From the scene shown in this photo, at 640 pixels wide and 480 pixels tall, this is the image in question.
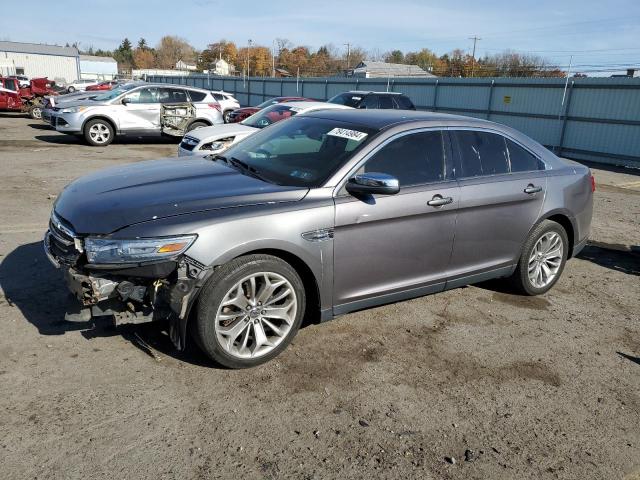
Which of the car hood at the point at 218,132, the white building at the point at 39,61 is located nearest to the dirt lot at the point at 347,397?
the car hood at the point at 218,132

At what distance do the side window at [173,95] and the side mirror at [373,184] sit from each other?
13.0 metres

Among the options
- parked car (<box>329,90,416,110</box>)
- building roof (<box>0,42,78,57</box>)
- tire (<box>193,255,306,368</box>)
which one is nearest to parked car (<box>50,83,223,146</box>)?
parked car (<box>329,90,416,110</box>)

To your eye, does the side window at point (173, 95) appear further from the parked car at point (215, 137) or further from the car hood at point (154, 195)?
the car hood at point (154, 195)

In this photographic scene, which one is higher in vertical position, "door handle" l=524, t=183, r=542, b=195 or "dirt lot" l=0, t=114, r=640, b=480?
"door handle" l=524, t=183, r=542, b=195

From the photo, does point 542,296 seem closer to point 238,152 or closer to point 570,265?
point 570,265

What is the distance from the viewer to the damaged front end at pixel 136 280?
10.7ft

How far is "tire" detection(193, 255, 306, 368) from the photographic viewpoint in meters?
3.38

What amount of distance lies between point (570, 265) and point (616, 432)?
3.47 m

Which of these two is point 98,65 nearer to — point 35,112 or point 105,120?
point 35,112

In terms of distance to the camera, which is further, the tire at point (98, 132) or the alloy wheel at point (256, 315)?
the tire at point (98, 132)

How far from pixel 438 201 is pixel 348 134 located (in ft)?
2.96

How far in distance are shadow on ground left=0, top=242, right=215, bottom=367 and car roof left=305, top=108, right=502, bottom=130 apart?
7.42ft

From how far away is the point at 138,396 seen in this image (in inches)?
Result: 128

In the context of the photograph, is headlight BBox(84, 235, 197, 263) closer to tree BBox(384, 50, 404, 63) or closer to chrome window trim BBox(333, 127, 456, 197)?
chrome window trim BBox(333, 127, 456, 197)
